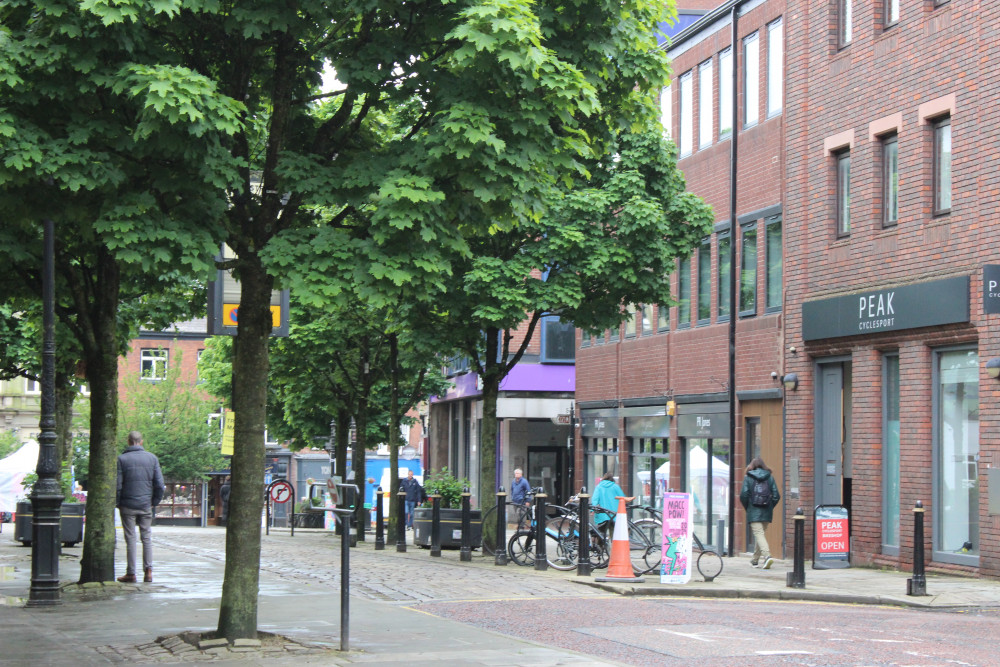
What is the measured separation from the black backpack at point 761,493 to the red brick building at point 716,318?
155 centimetres

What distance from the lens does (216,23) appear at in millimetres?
10875

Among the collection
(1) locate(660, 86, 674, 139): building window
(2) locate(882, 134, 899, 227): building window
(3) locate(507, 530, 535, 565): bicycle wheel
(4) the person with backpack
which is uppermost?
(1) locate(660, 86, 674, 139): building window

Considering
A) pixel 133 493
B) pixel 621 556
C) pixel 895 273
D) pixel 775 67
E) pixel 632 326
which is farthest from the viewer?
pixel 632 326

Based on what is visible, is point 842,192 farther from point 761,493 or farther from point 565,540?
point 565,540

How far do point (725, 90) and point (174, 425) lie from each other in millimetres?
40612

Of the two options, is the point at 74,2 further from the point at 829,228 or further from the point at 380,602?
the point at 829,228

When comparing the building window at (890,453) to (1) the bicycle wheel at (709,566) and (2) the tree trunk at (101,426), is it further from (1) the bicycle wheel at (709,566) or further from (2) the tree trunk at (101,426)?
(2) the tree trunk at (101,426)

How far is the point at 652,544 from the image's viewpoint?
1858cm

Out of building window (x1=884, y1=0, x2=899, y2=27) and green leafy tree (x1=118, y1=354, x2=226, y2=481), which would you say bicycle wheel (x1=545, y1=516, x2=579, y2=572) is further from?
green leafy tree (x1=118, y1=354, x2=226, y2=481)

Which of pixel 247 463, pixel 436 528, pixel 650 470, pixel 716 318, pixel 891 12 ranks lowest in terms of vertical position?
pixel 436 528

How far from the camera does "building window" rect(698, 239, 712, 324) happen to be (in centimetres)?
2777

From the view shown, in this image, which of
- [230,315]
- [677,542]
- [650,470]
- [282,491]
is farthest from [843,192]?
[282,491]

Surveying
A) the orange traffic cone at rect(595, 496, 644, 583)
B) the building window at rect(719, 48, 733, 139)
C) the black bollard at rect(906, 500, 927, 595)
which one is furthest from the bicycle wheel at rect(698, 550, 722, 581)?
the building window at rect(719, 48, 733, 139)

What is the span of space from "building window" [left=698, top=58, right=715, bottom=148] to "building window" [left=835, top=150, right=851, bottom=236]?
5.37 meters
